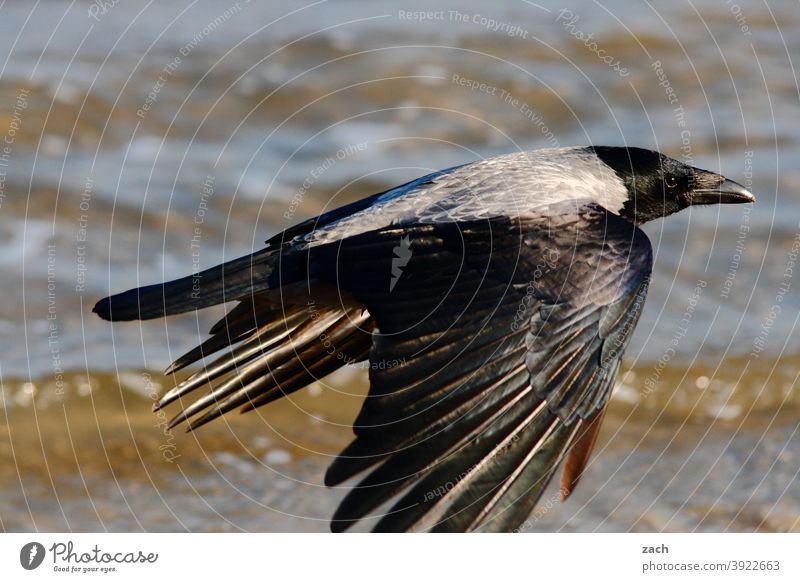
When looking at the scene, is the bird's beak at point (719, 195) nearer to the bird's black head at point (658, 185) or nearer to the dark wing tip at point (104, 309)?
the bird's black head at point (658, 185)

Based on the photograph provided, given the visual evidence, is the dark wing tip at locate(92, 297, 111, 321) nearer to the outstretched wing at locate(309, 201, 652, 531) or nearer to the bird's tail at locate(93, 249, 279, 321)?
the bird's tail at locate(93, 249, 279, 321)

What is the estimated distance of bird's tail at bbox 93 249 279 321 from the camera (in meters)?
A: 4.80

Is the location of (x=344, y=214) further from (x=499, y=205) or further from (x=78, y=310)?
(x=78, y=310)

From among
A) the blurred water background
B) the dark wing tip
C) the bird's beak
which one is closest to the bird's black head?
the bird's beak

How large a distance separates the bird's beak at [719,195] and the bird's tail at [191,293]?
2.19 metres

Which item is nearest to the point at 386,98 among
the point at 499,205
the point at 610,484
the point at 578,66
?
the point at 578,66

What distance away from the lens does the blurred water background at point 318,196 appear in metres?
6.68

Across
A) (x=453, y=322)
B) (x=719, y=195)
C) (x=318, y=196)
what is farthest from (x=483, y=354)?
(x=318, y=196)

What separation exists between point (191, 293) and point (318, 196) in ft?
15.2

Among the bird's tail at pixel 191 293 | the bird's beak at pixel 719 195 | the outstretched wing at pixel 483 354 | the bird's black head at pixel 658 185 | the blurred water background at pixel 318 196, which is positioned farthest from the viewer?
the blurred water background at pixel 318 196

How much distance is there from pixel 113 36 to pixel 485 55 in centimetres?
362

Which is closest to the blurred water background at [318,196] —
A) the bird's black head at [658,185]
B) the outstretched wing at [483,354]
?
the bird's black head at [658,185]

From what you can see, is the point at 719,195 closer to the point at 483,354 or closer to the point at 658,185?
the point at 658,185

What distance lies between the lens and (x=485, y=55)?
11070 millimetres
